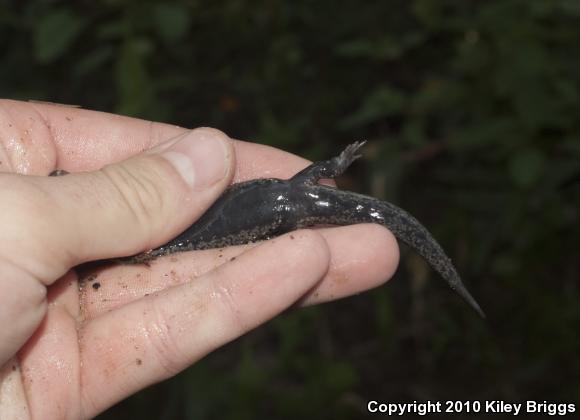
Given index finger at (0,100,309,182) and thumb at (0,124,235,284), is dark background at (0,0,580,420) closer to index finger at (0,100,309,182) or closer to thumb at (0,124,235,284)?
index finger at (0,100,309,182)

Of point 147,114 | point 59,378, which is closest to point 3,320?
point 59,378

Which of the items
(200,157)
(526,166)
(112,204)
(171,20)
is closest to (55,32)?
(171,20)

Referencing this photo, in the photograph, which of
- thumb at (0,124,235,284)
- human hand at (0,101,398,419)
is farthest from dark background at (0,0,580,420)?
thumb at (0,124,235,284)

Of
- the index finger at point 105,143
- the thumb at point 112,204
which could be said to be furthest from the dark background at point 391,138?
the thumb at point 112,204

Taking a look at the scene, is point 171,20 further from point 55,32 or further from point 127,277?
point 127,277

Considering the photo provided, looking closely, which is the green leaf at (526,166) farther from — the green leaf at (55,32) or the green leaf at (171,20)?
the green leaf at (55,32)

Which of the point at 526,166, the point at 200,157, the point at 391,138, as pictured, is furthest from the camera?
the point at 391,138

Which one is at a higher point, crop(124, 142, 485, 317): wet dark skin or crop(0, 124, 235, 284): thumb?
crop(0, 124, 235, 284): thumb

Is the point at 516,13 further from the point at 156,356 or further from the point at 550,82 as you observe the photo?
the point at 156,356
